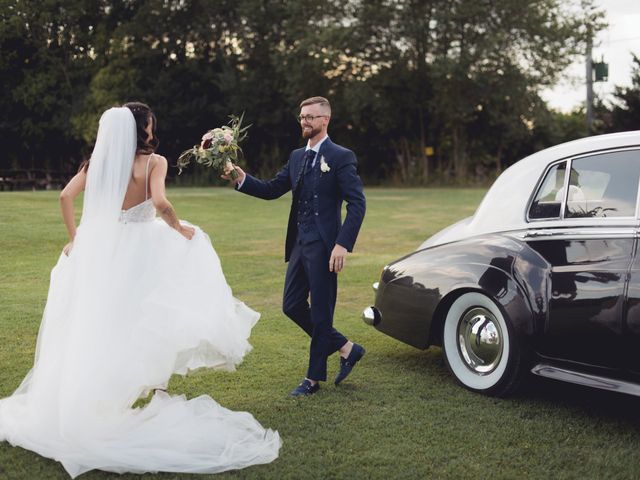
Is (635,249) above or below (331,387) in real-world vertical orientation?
above

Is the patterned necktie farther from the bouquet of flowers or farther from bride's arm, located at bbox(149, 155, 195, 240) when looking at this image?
bride's arm, located at bbox(149, 155, 195, 240)

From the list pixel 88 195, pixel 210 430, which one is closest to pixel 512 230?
pixel 210 430

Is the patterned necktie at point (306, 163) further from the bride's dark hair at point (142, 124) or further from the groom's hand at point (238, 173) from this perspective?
the bride's dark hair at point (142, 124)

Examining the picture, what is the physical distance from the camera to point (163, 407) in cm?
448

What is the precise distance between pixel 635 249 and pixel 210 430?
256 cm

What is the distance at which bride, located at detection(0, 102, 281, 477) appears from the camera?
4.13 meters

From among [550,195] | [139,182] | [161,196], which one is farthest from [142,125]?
[550,195]

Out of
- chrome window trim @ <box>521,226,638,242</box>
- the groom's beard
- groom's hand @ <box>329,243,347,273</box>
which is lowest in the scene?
groom's hand @ <box>329,243,347,273</box>

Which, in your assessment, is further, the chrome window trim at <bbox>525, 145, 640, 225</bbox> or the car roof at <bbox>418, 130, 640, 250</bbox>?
the car roof at <bbox>418, 130, 640, 250</bbox>

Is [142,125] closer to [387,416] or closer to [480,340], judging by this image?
[387,416]

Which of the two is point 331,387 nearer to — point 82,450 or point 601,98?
point 82,450

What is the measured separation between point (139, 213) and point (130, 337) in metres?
0.78

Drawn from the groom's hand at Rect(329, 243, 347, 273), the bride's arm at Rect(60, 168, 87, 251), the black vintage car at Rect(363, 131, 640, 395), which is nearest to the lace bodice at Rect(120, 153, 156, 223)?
the bride's arm at Rect(60, 168, 87, 251)

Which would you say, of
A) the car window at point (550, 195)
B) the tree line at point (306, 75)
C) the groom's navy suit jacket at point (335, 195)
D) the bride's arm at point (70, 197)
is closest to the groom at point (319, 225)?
the groom's navy suit jacket at point (335, 195)
